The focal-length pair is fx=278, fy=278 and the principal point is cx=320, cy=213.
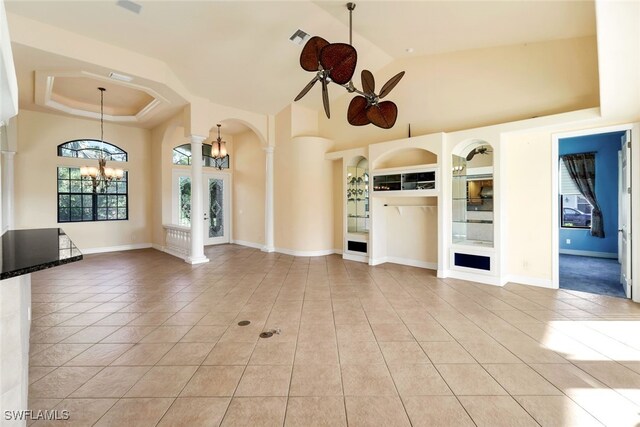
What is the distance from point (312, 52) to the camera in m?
3.32

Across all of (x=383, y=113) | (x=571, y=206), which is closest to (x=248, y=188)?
(x=383, y=113)

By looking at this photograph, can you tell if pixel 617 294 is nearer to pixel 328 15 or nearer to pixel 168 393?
pixel 168 393

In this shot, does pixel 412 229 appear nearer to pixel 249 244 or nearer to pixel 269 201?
pixel 269 201

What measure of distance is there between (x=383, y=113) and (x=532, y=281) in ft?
12.2

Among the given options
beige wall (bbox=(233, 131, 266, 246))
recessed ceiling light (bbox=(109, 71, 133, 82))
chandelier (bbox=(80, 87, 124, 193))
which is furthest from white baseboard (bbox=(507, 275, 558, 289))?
chandelier (bbox=(80, 87, 124, 193))

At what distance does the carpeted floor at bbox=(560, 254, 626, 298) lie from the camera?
14.6ft

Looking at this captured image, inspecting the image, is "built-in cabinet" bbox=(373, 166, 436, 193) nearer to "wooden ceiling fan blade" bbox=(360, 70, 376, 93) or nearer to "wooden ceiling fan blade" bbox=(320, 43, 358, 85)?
"wooden ceiling fan blade" bbox=(360, 70, 376, 93)

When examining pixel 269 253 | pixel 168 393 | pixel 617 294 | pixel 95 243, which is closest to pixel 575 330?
pixel 617 294

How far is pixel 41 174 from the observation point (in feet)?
22.9

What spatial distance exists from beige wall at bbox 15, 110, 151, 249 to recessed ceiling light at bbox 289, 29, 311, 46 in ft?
19.4

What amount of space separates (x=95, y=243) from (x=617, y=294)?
11.4 meters

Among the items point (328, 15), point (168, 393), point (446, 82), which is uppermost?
point (328, 15)

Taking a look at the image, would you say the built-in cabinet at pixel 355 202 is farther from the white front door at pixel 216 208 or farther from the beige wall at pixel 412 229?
the white front door at pixel 216 208

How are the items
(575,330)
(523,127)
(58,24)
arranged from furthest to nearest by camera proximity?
(523,127) < (58,24) < (575,330)
